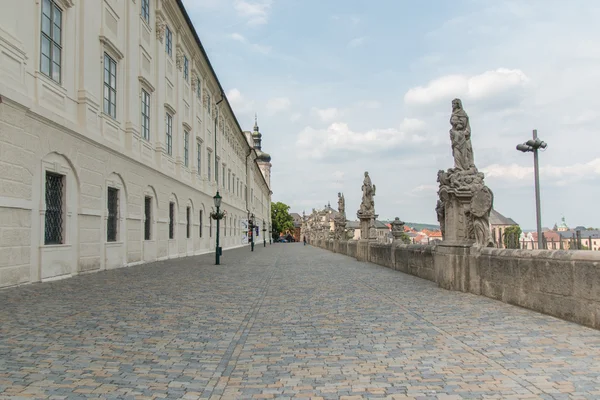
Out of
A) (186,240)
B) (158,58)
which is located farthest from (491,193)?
(186,240)

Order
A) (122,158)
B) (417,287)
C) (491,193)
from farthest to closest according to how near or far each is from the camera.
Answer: (122,158) → (417,287) → (491,193)

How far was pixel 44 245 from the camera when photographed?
40.4 feet

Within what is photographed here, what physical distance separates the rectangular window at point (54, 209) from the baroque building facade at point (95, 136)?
0.15 ft

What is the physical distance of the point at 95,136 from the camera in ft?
50.9

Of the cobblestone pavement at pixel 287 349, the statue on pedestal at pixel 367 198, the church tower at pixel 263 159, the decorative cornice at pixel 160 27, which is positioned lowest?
the cobblestone pavement at pixel 287 349

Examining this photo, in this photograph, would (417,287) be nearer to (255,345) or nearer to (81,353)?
(255,345)

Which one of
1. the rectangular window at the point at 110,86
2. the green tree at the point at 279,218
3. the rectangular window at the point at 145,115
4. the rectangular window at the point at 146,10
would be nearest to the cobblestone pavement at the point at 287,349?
the rectangular window at the point at 110,86

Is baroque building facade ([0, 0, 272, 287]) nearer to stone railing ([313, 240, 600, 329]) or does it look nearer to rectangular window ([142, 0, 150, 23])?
rectangular window ([142, 0, 150, 23])

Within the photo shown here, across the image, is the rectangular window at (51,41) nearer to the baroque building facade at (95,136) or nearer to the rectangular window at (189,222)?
the baroque building facade at (95,136)

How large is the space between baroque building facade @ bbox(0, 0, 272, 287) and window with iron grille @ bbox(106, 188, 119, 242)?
0.04 m

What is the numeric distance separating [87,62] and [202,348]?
12.3 m

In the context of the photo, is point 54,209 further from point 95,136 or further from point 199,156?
point 199,156

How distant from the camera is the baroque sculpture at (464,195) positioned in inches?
415

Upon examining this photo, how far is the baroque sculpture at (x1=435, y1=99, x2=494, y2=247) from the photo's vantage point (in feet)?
34.6
